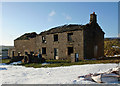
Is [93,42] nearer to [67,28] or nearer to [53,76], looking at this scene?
[67,28]

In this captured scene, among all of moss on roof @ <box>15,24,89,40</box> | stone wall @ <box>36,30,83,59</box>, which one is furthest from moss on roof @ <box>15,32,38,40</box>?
stone wall @ <box>36,30,83,59</box>

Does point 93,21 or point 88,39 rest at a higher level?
point 93,21

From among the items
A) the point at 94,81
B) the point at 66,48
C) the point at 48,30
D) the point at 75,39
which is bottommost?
the point at 94,81

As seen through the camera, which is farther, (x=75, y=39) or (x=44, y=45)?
(x=44, y=45)

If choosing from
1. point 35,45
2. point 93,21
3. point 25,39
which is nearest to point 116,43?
point 93,21

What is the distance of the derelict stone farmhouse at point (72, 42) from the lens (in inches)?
802

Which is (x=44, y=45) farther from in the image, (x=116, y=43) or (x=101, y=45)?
(x=116, y=43)

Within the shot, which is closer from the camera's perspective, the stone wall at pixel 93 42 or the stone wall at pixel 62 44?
the stone wall at pixel 62 44

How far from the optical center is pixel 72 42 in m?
21.2

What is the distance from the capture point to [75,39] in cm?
2084

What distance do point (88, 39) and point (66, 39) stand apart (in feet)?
13.3

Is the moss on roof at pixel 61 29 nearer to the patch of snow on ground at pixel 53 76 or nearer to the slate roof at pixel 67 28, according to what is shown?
the slate roof at pixel 67 28

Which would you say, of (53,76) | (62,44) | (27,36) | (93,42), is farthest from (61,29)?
(53,76)

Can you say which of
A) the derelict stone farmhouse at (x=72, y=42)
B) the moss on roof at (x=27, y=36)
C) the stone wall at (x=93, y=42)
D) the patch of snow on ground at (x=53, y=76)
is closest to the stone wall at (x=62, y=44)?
the derelict stone farmhouse at (x=72, y=42)
